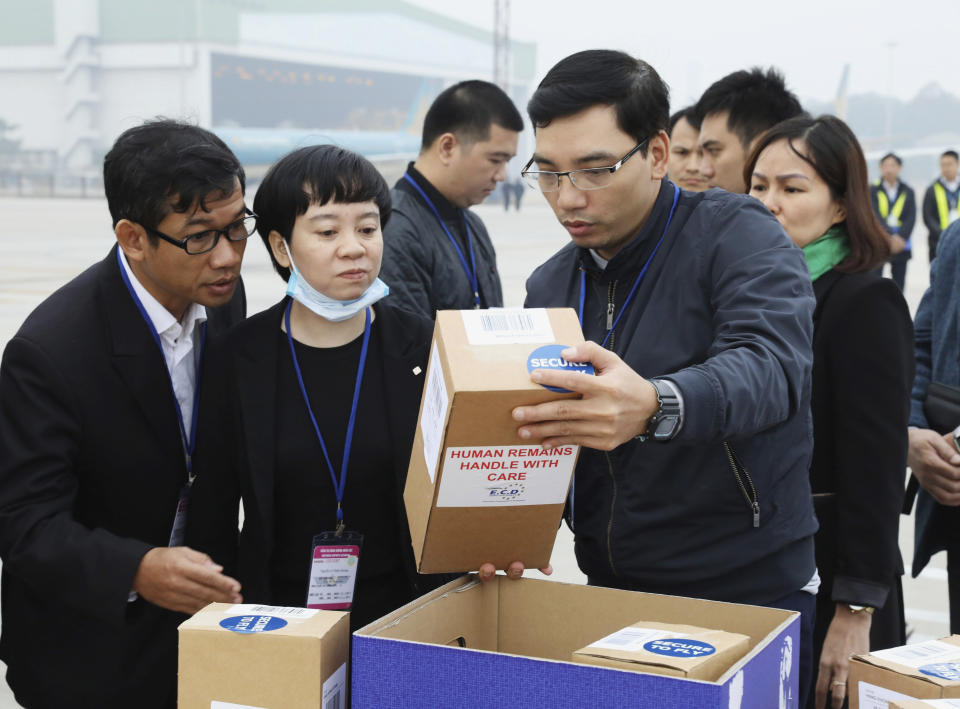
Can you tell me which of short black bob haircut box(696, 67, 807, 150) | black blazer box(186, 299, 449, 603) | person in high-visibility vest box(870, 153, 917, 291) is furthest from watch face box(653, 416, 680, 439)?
person in high-visibility vest box(870, 153, 917, 291)

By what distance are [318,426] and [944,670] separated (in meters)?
1.21

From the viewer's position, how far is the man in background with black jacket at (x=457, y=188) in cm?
379

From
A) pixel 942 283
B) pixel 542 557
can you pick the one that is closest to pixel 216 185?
pixel 542 557

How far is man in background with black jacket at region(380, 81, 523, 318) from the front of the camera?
3785mm

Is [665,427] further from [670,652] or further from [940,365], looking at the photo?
[940,365]

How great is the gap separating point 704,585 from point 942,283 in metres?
1.55

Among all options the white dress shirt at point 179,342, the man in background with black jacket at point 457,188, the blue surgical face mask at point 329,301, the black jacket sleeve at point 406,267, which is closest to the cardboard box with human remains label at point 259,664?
the white dress shirt at point 179,342

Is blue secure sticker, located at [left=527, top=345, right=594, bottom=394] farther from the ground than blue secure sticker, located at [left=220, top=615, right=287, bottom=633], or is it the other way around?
blue secure sticker, located at [left=527, top=345, right=594, bottom=394]

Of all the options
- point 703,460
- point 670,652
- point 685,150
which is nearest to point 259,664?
point 670,652

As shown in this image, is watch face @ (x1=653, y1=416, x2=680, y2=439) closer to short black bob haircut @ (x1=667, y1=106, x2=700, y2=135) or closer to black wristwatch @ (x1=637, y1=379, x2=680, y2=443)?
black wristwatch @ (x1=637, y1=379, x2=680, y2=443)

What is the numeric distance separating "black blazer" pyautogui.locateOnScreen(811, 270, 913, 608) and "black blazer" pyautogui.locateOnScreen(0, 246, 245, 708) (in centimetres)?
146

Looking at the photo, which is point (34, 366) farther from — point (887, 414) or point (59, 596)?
point (887, 414)

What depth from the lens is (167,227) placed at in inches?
79.3

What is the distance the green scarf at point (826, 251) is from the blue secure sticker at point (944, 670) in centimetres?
121
